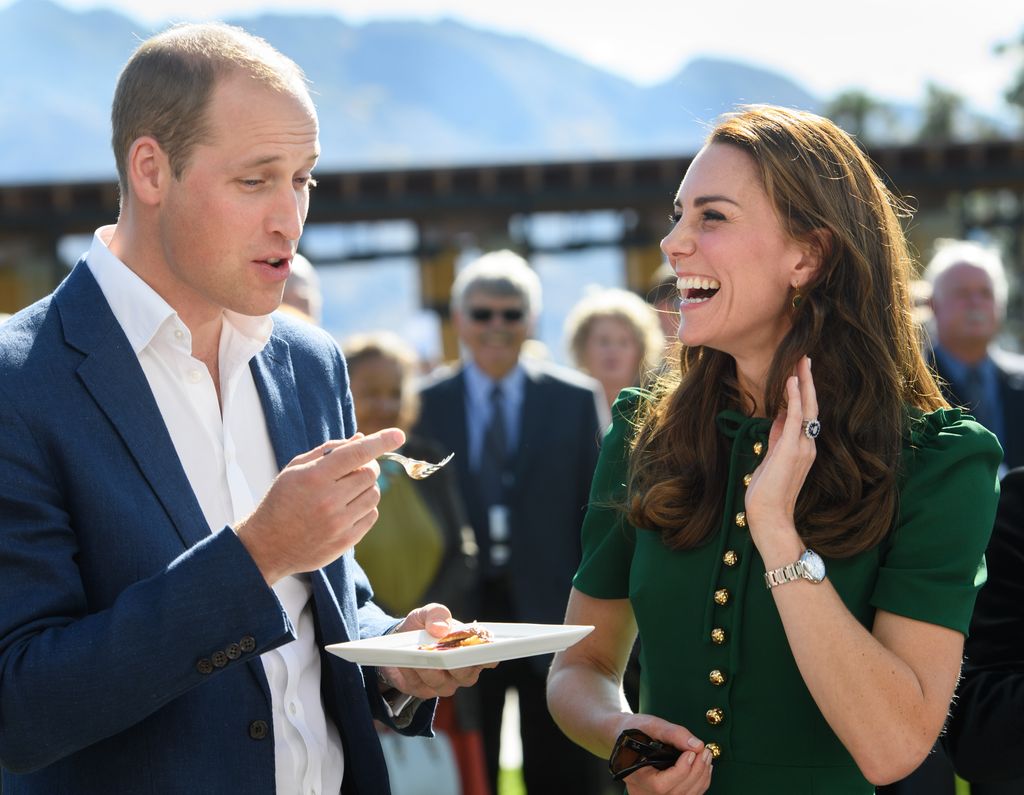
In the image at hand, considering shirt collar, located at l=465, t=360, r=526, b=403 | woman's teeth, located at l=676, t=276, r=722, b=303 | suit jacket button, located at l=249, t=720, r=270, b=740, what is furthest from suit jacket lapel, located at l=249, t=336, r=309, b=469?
shirt collar, located at l=465, t=360, r=526, b=403

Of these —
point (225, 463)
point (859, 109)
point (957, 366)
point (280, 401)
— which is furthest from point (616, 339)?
point (859, 109)

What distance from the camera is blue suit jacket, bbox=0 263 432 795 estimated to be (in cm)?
204

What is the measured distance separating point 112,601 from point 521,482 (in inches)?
153

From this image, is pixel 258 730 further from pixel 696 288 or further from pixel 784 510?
pixel 696 288

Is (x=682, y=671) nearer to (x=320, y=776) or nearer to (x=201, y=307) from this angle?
(x=320, y=776)

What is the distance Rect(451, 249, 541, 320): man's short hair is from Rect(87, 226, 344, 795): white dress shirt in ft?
13.0

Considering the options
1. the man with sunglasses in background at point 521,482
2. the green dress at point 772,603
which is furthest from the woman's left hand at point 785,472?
the man with sunglasses in background at point 521,482

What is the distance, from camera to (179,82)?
2.36 metres

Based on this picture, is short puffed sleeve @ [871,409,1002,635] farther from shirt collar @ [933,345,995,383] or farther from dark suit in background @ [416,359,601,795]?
shirt collar @ [933,345,995,383]

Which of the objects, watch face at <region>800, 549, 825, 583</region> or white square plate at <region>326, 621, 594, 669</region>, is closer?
white square plate at <region>326, 621, 594, 669</region>

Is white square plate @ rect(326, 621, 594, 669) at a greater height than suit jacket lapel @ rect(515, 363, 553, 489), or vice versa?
white square plate @ rect(326, 621, 594, 669)

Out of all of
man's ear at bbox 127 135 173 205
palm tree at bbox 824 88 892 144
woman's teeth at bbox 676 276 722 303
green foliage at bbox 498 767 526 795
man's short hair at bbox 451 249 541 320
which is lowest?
green foliage at bbox 498 767 526 795

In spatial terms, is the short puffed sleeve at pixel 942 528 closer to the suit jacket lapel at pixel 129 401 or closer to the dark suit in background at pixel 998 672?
the dark suit in background at pixel 998 672

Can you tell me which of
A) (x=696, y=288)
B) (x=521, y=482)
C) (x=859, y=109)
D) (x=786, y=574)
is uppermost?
(x=859, y=109)
